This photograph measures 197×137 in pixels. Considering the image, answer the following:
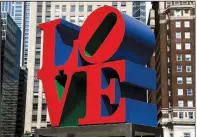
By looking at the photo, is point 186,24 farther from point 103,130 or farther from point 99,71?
point 103,130

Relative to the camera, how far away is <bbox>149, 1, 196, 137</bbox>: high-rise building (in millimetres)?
87312

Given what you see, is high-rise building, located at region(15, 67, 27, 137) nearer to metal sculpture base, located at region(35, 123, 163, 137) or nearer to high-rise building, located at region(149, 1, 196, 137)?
high-rise building, located at region(149, 1, 196, 137)

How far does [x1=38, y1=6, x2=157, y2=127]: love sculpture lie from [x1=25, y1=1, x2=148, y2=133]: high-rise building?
73.2m

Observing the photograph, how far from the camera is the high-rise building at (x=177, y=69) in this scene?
87312 millimetres

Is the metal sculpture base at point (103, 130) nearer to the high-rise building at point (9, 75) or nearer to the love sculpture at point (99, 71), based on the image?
the love sculpture at point (99, 71)

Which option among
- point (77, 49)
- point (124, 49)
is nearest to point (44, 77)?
point (77, 49)

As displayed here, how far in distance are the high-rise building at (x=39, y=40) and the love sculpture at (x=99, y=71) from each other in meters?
73.2

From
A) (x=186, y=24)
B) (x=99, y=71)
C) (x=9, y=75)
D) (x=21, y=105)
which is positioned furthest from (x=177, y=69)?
(x=21, y=105)

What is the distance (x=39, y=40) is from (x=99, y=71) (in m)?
82.1

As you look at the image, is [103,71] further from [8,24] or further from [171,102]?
[8,24]

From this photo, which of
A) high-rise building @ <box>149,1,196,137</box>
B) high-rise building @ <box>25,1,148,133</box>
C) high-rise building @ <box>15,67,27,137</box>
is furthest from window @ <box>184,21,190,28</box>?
high-rise building @ <box>15,67,27,137</box>

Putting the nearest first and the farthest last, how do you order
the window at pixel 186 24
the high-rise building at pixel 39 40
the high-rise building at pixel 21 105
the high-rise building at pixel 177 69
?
the high-rise building at pixel 177 69, the window at pixel 186 24, the high-rise building at pixel 39 40, the high-rise building at pixel 21 105

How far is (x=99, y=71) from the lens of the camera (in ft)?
71.1

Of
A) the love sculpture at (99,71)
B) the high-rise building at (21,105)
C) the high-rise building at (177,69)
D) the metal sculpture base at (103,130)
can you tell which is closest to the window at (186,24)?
the high-rise building at (177,69)
